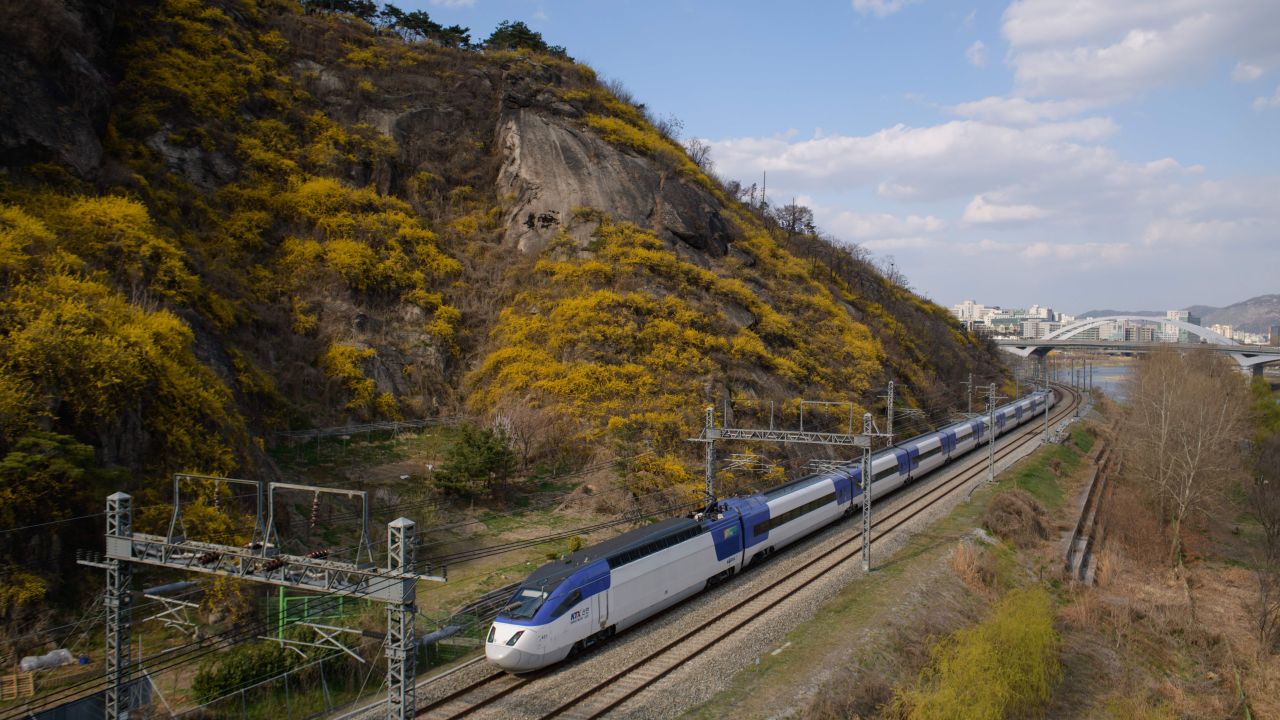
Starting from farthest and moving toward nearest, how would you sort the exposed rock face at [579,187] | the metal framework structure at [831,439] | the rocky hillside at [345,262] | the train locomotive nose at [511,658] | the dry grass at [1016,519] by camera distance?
the exposed rock face at [579,187]
the dry grass at [1016,519]
the metal framework structure at [831,439]
the rocky hillside at [345,262]
the train locomotive nose at [511,658]

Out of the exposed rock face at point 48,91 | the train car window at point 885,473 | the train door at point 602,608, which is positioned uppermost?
the exposed rock face at point 48,91

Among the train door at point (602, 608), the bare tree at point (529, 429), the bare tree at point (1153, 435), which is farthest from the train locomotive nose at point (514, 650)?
the bare tree at point (1153, 435)

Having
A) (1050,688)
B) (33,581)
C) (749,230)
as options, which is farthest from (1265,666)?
(749,230)

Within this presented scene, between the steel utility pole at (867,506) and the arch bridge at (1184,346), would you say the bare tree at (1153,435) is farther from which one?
the arch bridge at (1184,346)

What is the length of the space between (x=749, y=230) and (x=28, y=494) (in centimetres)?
5564

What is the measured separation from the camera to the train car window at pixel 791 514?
27298 millimetres

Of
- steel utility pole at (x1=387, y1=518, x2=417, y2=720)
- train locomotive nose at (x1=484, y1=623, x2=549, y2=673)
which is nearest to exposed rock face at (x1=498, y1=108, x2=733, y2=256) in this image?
train locomotive nose at (x1=484, y1=623, x2=549, y2=673)

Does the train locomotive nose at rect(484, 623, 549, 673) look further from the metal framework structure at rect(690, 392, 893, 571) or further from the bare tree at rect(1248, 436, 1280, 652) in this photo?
the bare tree at rect(1248, 436, 1280, 652)

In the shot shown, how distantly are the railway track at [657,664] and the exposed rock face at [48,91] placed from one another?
31.5 meters

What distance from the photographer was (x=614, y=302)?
4588cm

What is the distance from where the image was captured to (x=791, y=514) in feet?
96.0

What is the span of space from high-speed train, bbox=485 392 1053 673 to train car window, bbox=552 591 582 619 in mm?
26

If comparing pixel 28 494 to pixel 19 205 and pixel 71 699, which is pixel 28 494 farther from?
pixel 19 205

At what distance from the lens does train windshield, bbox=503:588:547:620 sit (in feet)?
59.5
